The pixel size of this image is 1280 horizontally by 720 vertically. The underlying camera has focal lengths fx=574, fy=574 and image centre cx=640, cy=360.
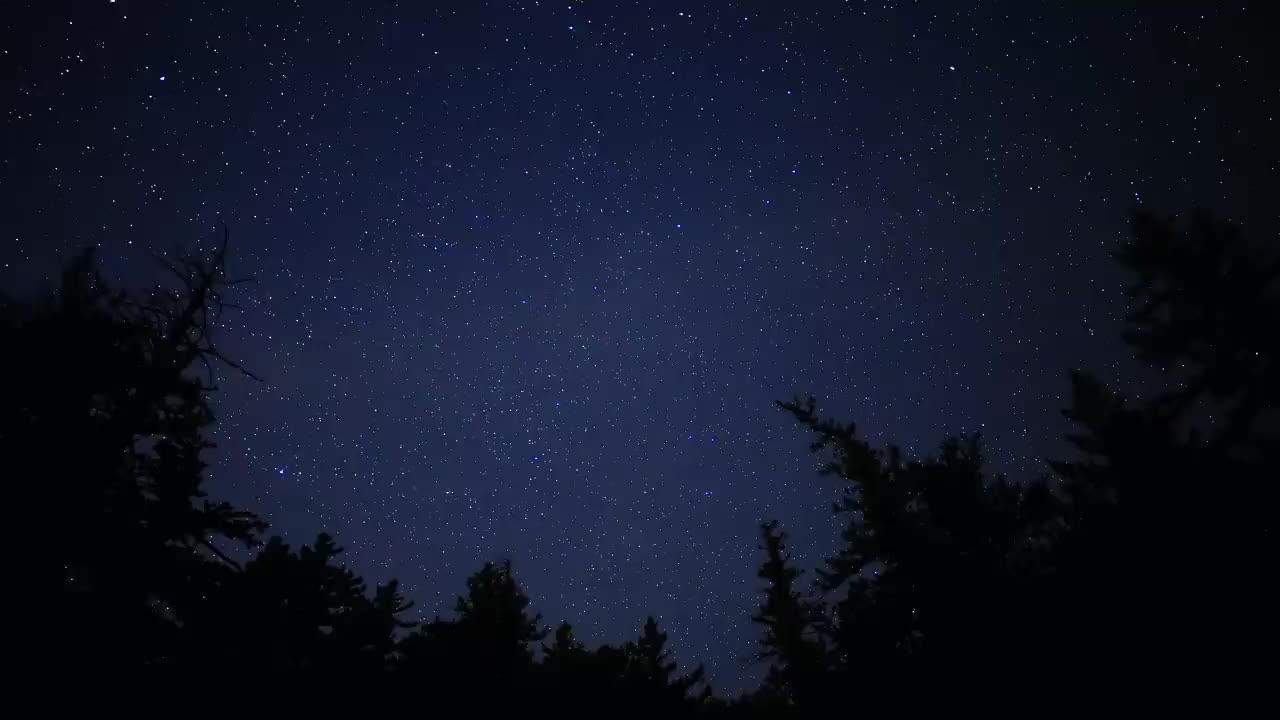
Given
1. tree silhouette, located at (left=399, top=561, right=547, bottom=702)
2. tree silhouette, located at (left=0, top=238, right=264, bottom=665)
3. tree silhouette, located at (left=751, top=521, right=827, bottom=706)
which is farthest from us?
tree silhouette, located at (left=751, top=521, right=827, bottom=706)

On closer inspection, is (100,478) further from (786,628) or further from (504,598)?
(786,628)

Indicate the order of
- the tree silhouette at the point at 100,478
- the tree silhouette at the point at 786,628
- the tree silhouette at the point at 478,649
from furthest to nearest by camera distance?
the tree silhouette at the point at 786,628, the tree silhouette at the point at 478,649, the tree silhouette at the point at 100,478

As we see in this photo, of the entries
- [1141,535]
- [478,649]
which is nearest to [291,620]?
[478,649]

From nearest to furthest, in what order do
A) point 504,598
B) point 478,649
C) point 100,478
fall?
point 100,478 → point 478,649 → point 504,598

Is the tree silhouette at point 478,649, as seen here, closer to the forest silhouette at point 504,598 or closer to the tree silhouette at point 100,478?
the forest silhouette at point 504,598

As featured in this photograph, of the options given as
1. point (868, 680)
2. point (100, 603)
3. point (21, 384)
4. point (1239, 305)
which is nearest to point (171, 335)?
point (21, 384)

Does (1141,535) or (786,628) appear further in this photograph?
(786,628)

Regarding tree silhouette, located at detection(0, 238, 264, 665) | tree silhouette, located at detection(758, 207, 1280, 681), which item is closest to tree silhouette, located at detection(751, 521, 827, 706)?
tree silhouette, located at detection(758, 207, 1280, 681)

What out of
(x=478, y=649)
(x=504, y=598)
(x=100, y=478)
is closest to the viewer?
(x=100, y=478)

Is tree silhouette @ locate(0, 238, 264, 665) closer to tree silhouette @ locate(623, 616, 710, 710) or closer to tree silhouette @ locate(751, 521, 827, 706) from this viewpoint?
tree silhouette @ locate(623, 616, 710, 710)

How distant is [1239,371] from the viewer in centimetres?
666

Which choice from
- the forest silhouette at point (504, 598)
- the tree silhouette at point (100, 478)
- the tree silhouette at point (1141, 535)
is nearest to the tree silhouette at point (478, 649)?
the forest silhouette at point (504, 598)

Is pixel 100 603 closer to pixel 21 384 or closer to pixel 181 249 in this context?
pixel 21 384

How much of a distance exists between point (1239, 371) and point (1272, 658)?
10.1ft
